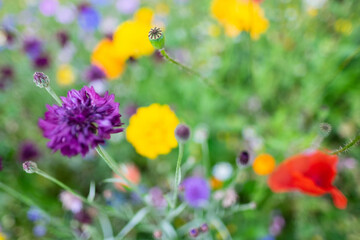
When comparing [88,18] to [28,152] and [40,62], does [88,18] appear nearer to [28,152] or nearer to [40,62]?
[40,62]

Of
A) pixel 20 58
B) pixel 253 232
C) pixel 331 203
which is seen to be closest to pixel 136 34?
pixel 253 232

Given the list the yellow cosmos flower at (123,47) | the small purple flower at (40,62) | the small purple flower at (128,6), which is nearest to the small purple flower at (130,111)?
the yellow cosmos flower at (123,47)

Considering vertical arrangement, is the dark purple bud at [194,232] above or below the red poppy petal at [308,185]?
above

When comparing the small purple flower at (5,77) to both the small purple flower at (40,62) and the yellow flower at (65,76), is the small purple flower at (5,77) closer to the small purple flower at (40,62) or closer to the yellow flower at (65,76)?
the small purple flower at (40,62)

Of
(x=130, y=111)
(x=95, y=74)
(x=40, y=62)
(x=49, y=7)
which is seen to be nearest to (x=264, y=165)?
(x=130, y=111)

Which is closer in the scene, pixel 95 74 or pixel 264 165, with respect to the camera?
pixel 264 165

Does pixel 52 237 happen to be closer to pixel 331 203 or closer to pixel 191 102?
pixel 191 102
